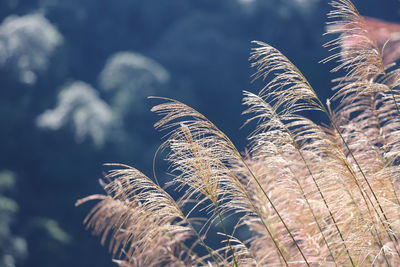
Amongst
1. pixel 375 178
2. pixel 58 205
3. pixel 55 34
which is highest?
pixel 55 34

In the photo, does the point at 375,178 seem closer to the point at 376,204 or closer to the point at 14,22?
the point at 376,204

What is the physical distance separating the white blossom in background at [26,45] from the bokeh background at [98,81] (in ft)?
0.08

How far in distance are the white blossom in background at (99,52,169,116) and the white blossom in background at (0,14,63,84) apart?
1.40 m

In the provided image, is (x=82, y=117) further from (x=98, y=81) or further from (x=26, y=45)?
(x=26, y=45)

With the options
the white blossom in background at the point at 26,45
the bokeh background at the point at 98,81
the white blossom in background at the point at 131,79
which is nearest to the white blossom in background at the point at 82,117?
the bokeh background at the point at 98,81

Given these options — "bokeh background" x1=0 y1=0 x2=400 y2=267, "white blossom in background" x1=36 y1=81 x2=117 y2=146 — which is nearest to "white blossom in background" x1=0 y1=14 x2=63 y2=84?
"bokeh background" x1=0 y1=0 x2=400 y2=267

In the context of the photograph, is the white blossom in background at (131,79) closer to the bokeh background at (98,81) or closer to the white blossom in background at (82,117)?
the bokeh background at (98,81)

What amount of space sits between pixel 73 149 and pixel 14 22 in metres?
3.66

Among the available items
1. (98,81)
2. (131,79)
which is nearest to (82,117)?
(131,79)

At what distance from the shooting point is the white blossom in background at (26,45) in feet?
37.0

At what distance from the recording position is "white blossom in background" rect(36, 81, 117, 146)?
10.2 metres

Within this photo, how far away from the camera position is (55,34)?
12414 millimetres

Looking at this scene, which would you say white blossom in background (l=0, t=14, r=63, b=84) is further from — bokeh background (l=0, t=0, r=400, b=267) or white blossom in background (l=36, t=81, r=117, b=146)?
white blossom in background (l=36, t=81, r=117, b=146)

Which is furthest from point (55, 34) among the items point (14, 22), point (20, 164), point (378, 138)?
point (378, 138)
